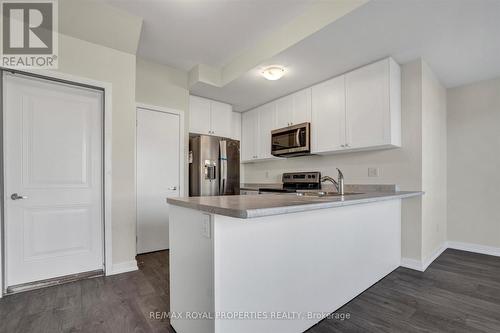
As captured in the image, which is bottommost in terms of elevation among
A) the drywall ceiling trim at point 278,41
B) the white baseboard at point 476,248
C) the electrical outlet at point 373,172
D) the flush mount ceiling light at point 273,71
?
the white baseboard at point 476,248

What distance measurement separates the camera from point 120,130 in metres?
2.72

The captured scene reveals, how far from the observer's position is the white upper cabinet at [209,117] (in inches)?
154

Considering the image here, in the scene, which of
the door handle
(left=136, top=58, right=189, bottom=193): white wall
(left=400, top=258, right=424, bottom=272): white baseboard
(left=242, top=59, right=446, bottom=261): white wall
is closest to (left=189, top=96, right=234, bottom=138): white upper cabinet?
(left=136, top=58, right=189, bottom=193): white wall

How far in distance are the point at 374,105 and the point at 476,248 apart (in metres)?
2.62

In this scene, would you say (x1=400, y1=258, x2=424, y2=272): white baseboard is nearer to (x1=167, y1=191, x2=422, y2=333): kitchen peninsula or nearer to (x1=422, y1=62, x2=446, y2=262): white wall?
(x1=422, y1=62, x2=446, y2=262): white wall

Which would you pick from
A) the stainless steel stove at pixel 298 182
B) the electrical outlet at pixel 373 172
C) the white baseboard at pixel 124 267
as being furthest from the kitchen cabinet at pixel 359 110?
the white baseboard at pixel 124 267

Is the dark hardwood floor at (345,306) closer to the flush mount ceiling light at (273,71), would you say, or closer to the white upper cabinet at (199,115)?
the white upper cabinet at (199,115)

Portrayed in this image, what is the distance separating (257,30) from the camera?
266 cm

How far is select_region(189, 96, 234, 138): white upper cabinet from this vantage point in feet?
12.8

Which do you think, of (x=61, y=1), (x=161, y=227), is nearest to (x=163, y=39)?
(x=61, y=1)

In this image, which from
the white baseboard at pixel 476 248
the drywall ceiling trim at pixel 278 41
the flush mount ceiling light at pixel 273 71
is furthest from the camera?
the white baseboard at pixel 476 248

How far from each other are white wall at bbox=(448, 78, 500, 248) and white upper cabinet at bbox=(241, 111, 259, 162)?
312 cm

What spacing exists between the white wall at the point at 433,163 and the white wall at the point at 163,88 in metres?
3.19

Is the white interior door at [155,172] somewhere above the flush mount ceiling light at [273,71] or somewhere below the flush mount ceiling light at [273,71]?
below
